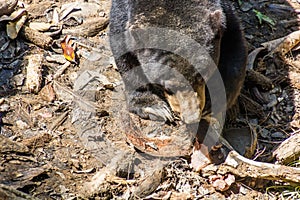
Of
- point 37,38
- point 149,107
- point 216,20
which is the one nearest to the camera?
point 216,20

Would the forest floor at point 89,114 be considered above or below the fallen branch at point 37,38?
below

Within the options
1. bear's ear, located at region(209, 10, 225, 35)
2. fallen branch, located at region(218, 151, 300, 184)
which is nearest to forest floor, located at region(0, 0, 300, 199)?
fallen branch, located at region(218, 151, 300, 184)

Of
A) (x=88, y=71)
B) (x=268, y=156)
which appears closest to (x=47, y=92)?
(x=88, y=71)

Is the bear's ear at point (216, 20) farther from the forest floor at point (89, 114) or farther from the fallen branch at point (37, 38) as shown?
the fallen branch at point (37, 38)

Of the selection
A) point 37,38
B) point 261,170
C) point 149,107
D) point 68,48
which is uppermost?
point 37,38

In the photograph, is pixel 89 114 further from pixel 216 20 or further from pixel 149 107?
pixel 216 20

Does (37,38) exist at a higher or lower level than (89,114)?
higher

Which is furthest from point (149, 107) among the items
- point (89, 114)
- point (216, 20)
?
point (216, 20)

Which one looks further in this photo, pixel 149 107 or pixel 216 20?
pixel 149 107

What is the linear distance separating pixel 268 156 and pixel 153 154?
1.05 meters

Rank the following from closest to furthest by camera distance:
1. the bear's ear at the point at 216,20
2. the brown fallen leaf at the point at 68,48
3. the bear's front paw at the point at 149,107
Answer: the bear's ear at the point at 216,20
the bear's front paw at the point at 149,107
the brown fallen leaf at the point at 68,48

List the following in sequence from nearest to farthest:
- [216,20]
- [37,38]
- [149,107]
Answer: [216,20] < [149,107] < [37,38]

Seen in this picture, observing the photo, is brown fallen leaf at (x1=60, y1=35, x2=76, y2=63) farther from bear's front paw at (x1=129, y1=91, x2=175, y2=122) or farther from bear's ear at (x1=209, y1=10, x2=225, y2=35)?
bear's ear at (x1=209, y1=10, x2=225, y2=35)

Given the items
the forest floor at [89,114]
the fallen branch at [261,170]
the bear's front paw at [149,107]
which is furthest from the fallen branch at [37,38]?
the fallen branch at [261,170]
